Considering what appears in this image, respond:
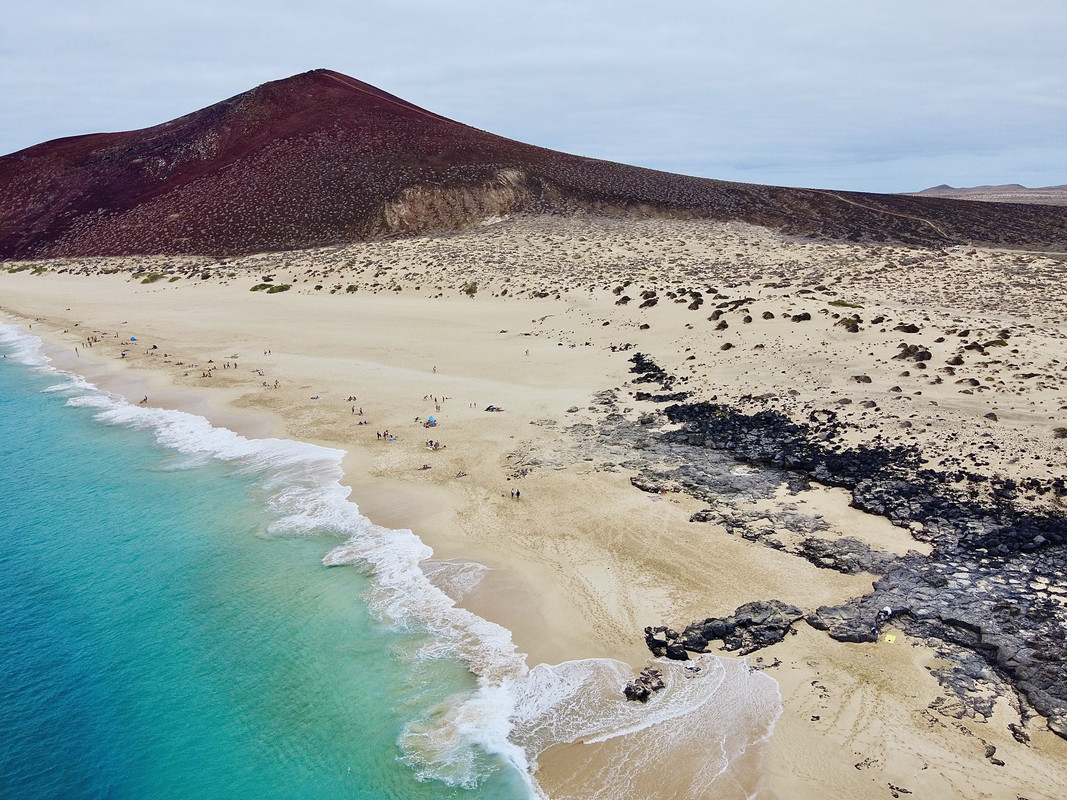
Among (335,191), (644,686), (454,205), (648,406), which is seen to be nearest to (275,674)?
(644,686)

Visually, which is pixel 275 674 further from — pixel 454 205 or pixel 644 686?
pixel 454 205

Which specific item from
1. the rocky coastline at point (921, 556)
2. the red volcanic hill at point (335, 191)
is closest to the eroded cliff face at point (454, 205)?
the red volcanic hill at point (335, 191)

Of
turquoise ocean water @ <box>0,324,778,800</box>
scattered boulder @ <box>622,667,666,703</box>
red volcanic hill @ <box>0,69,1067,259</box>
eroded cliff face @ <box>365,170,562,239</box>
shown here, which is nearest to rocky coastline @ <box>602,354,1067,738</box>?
scattered boulder @ <box>622,667,666,703</box>

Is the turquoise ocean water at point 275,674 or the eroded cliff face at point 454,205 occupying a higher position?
the eroded cliff face at point 454,205

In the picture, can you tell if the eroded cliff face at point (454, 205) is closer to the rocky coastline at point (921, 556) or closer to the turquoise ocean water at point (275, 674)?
the turquoise ocean water at point (275, 674)

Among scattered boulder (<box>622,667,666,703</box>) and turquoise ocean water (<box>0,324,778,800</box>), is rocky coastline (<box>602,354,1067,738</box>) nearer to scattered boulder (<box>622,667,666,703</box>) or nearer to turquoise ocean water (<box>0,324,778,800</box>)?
scattered boulder (<box>622,667,666,703</box>)
